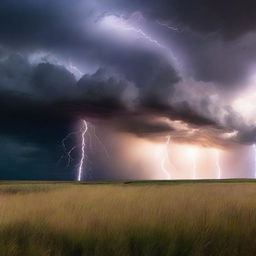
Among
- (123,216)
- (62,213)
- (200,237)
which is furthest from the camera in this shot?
(62,213)

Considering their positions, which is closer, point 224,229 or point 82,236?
point 82,236

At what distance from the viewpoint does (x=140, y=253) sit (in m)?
4.32

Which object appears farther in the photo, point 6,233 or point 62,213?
point 62,213

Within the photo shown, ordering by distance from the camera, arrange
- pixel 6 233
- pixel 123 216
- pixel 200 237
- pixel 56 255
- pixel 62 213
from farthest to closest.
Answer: pixel 62 213 → pixel 123 216 → pixel 6 233 → pixel 200 237 → pixel 56 255

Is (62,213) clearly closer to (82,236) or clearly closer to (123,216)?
(123,216)

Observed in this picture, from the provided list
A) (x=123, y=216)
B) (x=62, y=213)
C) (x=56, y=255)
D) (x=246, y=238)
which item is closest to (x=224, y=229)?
(x=246, y=238)

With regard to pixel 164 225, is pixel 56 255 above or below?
below

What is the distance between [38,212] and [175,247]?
333 centimetres

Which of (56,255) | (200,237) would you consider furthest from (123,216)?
(56,255)

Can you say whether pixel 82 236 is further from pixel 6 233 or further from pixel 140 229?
pixel 6 233

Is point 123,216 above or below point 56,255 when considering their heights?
above

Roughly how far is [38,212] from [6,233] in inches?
65.8

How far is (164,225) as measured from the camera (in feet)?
16.8

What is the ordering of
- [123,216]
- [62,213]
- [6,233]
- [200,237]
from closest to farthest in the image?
[200,237], [6,233], [123,216], [62,213]
